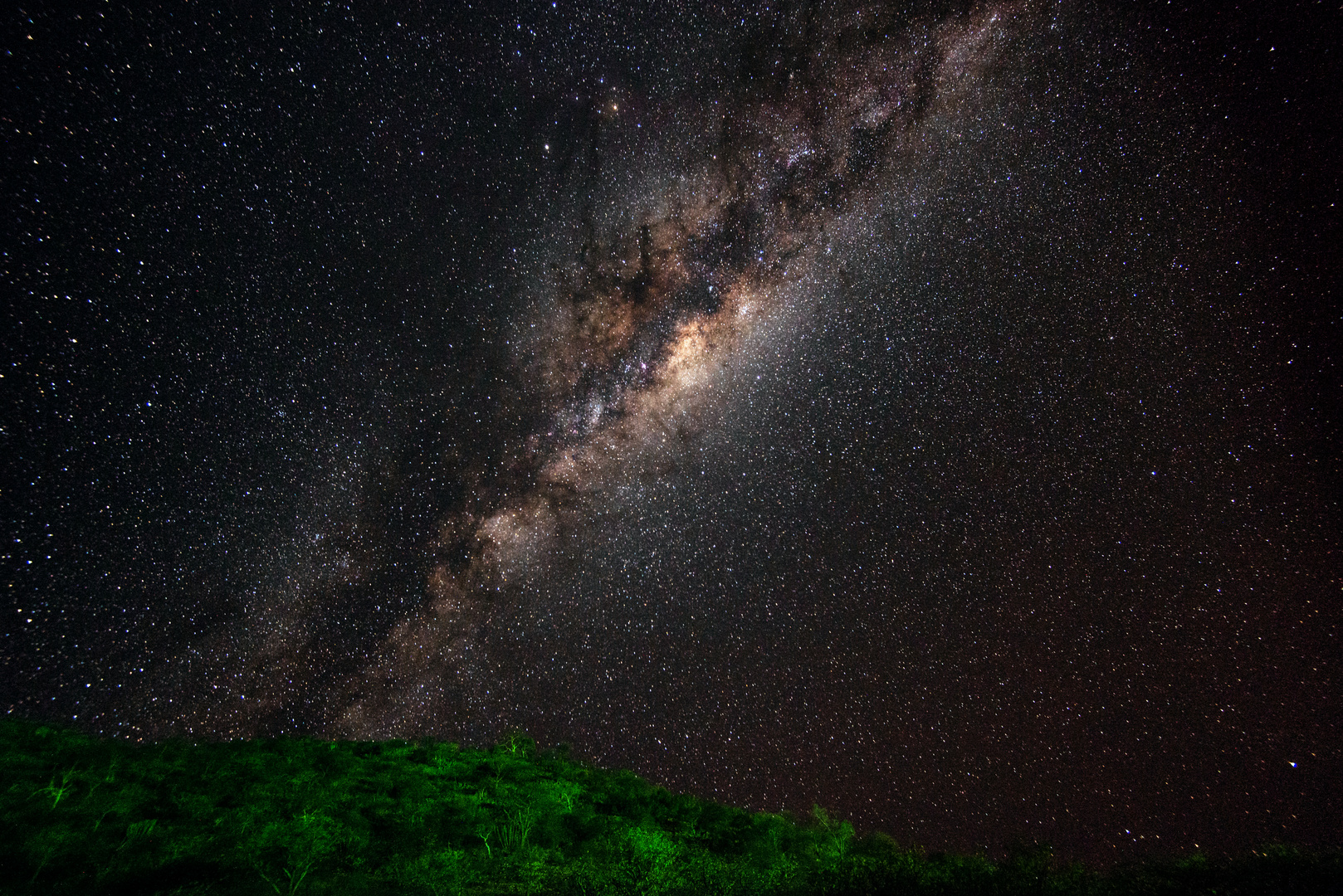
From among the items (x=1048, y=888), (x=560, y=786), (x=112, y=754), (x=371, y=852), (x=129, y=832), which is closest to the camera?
(x=129, y=832)

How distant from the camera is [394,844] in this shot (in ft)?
19.3

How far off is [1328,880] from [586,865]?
26.8 feet

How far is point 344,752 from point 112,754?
3706mm

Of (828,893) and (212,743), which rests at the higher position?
(212,743)

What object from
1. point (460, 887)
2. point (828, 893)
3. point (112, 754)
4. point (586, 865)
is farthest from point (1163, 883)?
point (112, 754)

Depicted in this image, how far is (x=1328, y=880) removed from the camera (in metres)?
5.32

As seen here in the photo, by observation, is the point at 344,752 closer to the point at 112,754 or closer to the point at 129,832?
the point at 112,754

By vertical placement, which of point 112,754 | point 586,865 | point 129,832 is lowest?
point 586,865

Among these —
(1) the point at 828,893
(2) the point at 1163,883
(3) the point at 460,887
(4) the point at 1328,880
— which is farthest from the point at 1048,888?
(3) the point at 460,887

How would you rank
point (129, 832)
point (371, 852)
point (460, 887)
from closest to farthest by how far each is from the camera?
1. point (460, 887)
2. point (129, 832)
3. point (371, 852)

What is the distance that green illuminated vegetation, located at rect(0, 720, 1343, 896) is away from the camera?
4.69 metres

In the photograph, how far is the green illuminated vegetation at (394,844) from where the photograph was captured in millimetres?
4691

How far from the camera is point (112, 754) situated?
24.7 ft

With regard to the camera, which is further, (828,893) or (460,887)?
(828,893)
